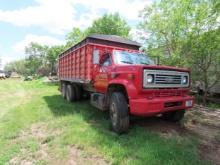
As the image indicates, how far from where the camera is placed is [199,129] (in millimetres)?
6625

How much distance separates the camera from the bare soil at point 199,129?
507 centimetres

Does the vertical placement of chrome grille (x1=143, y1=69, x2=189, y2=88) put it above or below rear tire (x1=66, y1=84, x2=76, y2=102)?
above

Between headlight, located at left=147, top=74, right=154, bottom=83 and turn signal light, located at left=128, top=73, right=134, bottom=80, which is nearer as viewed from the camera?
headlight, located at left=147, top=74, right=154, bottom=83

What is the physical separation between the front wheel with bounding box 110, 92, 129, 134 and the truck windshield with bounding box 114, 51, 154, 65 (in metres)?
1.15

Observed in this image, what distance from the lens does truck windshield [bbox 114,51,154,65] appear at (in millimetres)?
6923

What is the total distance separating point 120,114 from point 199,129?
90.0 inches

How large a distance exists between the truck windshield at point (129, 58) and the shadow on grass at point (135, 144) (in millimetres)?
1683

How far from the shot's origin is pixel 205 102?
10.9 m

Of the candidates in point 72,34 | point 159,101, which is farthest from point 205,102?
point 72,34

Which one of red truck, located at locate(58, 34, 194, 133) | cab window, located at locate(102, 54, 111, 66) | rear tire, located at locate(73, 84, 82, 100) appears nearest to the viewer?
red truck, located at locate(58, 34, 194, 133)

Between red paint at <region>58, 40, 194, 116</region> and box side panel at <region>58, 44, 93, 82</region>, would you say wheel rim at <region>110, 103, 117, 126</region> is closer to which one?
red paint at <region>58, 40, 194, 116</region>

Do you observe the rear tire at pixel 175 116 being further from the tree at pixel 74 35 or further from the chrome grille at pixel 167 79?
the tree at pixel 74 35

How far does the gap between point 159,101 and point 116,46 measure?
13.2 feet

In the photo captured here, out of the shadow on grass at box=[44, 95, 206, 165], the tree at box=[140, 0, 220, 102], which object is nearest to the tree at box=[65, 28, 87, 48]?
the tree at box=[140, 0, 220, 102]
